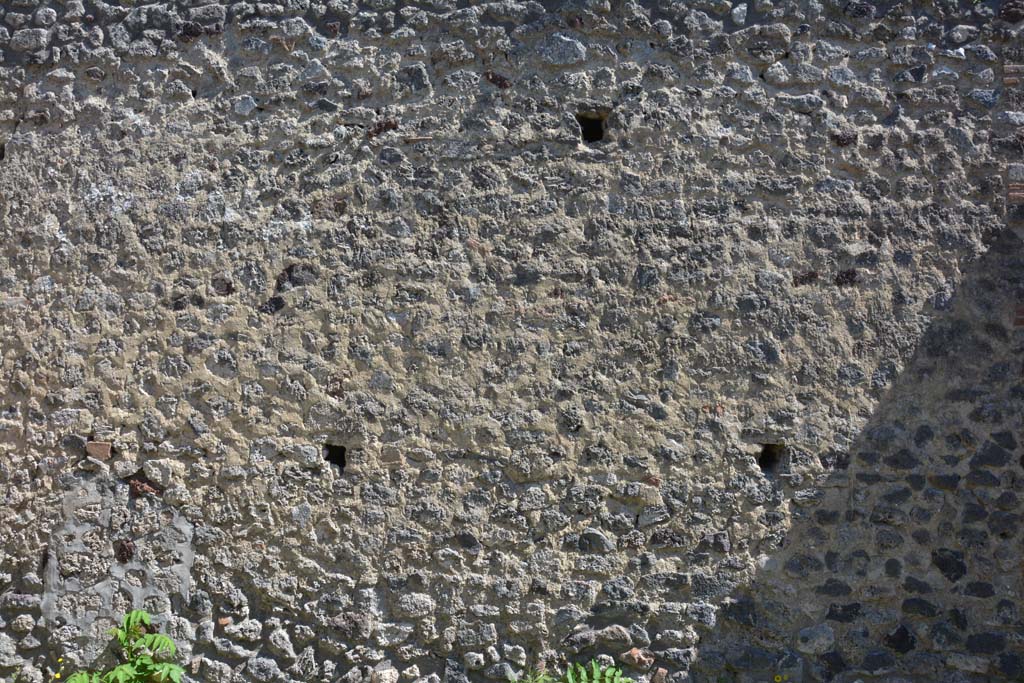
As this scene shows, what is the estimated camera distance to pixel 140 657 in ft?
14.1

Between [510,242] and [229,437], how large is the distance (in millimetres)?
1550

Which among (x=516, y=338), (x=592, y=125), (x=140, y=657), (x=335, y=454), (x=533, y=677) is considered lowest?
(x=140, y=657)

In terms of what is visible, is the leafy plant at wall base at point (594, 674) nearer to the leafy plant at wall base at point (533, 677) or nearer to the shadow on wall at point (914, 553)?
the leafy plant at wall base at point (533, 677)

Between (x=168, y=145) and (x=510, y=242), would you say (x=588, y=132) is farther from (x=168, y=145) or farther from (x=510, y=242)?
(x=168, y=145)

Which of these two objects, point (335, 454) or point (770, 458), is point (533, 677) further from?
point (770, 458)

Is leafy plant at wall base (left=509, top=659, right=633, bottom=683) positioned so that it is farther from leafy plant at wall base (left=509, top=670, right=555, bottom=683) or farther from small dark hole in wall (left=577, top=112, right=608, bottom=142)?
small dark hole in wall (left=577, top=112, right=608, bottom=142)

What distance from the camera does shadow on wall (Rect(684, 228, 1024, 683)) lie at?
4.37 meters

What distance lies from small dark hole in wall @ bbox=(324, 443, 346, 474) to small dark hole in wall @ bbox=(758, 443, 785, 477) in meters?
1.86

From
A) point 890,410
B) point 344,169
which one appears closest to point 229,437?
point 344,169

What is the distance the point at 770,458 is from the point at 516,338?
1.26 metres

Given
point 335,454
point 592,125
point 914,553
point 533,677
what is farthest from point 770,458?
point 335,454

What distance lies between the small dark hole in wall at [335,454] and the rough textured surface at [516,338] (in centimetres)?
2

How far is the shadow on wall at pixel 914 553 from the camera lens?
4.37 metres

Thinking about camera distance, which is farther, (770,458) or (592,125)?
(592,125)
